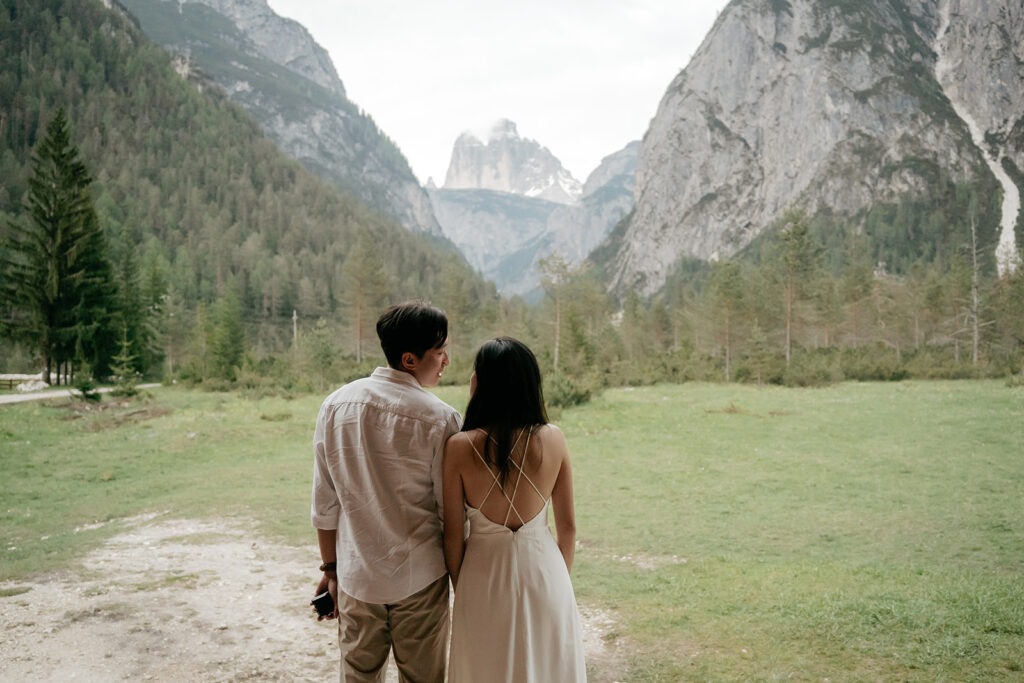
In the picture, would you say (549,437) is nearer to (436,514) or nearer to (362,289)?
(436,514)

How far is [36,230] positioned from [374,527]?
1462 inches

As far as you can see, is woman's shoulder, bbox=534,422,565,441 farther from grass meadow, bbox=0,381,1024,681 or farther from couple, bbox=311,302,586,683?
grass meadow, bbox=0,381,1024,681

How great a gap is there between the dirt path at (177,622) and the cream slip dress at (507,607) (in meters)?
2.36

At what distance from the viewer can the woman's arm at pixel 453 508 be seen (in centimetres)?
264

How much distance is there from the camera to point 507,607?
278 centimetres

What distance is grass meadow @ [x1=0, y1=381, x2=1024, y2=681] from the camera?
5059 millimetres

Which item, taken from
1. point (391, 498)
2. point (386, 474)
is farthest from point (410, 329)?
point (391, 498)

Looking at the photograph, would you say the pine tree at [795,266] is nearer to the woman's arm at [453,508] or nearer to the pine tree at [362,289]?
the pine tree at [362,289]

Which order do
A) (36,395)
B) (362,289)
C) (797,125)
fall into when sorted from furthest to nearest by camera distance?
(797,125)
(362,289)
(36,395)

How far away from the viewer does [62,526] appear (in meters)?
9.80

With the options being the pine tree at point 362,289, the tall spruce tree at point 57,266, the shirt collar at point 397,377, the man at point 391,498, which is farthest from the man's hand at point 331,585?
the pine tree at point 362,289

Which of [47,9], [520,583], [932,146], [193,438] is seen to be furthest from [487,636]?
[47,9]

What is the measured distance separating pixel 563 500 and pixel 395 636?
1017 mm

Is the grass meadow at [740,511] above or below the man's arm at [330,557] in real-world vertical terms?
below
